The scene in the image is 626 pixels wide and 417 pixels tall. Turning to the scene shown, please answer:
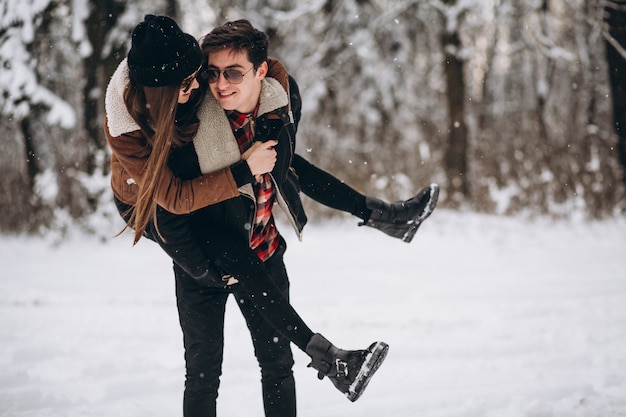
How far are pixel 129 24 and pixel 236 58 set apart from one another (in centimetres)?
661

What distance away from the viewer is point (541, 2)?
9.93m

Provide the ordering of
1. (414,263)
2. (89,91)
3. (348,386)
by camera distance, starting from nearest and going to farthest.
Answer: (348,386)
(414,263)
(89,91)

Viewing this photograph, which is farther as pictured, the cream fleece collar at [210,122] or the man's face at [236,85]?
the man's face at [236,85]

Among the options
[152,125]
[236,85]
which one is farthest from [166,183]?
[236,85]

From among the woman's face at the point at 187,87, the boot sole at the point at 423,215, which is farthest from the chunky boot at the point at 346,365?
the woman's face at the point at 187,87

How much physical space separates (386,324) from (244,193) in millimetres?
2895

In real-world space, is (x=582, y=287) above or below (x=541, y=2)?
below

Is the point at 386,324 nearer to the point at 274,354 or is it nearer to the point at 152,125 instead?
the point at 274,354

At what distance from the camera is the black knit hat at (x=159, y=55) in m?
1.91

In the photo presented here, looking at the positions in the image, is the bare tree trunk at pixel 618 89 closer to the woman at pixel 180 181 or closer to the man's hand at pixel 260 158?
the man's hand at pixel 260 158

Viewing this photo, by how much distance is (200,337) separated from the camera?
7.46ft

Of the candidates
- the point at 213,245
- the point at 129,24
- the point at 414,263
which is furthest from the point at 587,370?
the point at 129,24

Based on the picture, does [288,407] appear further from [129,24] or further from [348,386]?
[129,24]

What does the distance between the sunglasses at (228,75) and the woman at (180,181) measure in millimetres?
77
